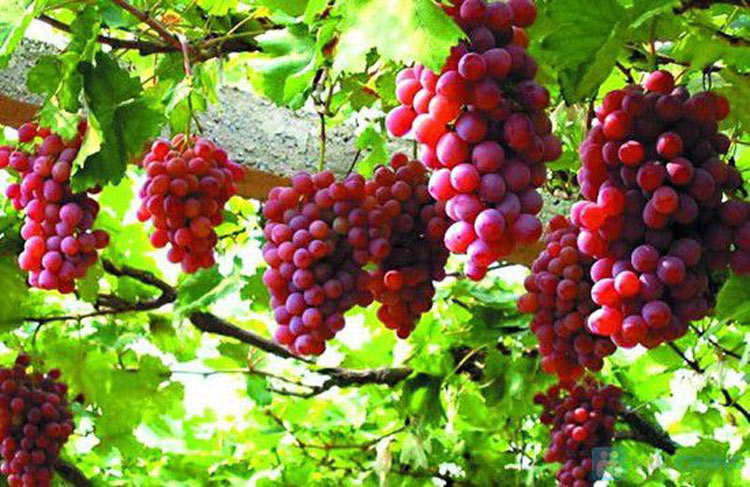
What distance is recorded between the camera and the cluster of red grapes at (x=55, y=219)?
4.55 ft

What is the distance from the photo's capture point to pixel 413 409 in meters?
2.71

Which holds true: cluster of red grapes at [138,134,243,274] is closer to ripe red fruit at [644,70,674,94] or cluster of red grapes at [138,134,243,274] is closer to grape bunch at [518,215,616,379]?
grape bunch at [518,215,616,379]

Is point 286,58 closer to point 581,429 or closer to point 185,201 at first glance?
point 185,201

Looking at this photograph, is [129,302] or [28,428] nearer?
[28,428]

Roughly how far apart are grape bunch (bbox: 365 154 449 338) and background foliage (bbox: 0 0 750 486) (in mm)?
171

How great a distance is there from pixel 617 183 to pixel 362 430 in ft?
8.53

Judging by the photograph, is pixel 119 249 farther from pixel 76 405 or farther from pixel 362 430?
pixel 362 430

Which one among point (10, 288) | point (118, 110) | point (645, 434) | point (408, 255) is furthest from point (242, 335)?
point (408, 255)

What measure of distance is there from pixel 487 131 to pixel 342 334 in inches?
90.9

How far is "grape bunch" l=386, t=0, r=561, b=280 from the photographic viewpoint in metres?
0.89

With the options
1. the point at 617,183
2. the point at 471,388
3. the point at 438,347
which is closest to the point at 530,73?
the point at 617,183

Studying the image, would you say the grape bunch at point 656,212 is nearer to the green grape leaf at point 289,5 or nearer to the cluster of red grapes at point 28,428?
the green grape leaf at point 289,5

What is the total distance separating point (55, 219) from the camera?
→ 1397 mm

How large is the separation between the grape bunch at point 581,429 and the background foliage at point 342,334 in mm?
162
